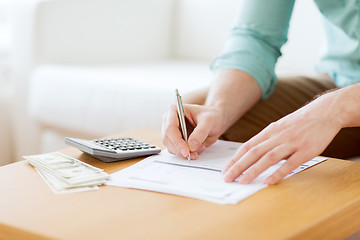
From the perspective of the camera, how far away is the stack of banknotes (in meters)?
0.80

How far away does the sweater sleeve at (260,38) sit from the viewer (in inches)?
51.3

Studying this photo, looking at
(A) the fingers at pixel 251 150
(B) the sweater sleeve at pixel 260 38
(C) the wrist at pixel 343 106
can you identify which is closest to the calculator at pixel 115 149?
(A) the fingers at pixel 251 150

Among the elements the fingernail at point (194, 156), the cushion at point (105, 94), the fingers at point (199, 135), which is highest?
the fingers at point (199, 135)

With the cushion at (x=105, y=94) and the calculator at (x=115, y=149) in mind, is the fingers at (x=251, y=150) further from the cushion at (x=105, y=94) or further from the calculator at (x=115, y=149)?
the cushion at (x=105, y=94)

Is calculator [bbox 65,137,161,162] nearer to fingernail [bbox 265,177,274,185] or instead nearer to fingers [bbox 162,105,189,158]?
fingers [bbox 162,105,189,158]

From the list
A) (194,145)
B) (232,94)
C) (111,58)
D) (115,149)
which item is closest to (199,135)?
(194,145)

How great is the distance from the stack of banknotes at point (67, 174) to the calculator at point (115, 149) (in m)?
0.03

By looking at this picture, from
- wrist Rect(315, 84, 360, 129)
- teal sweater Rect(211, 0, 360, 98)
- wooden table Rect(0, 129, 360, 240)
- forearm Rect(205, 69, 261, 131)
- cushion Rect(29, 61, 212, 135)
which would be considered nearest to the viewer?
wooden table Rect(0, 129, 360, 240)

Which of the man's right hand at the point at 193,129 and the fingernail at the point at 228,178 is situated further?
the man's right hand at the point at 193,129

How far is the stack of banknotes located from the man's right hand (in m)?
0.14

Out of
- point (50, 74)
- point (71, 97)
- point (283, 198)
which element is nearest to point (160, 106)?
point (71, 97)

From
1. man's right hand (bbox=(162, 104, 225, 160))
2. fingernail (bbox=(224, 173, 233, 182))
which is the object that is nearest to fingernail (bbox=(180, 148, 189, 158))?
man's right hand (bbox=(162, 104, 225, 160))

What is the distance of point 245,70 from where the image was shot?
127 centimetres

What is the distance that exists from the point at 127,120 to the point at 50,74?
415 millimetres
